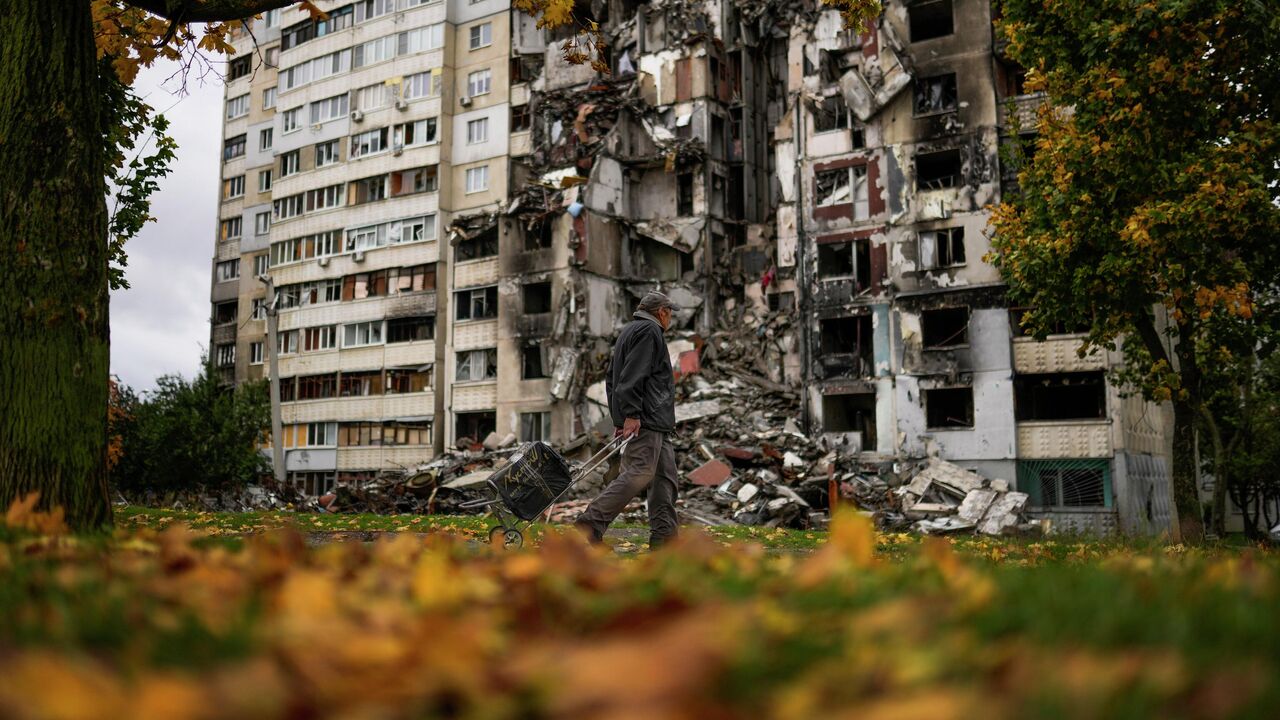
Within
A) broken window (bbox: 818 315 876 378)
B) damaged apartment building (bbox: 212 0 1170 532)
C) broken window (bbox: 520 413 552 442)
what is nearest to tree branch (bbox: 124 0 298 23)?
damaged apartment building (bbox: 212 0 1170 532)

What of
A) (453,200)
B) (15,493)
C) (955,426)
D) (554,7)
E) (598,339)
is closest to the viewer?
(15,493)

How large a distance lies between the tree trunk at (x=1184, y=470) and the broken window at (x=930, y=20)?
24174 mm

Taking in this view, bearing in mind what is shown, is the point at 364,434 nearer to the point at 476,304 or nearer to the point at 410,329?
the point at 410,329

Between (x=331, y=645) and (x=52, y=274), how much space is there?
5.18 meters

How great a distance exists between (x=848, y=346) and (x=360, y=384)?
29.9 meters

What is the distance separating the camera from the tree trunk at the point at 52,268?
19.6 ft

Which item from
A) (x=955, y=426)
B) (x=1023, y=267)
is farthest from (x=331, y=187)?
(x=1023, y=267)

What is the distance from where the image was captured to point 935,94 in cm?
3866

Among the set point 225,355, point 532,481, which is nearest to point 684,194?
point 225,355

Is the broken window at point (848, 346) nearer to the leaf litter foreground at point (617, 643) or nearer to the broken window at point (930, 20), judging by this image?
the broken window at point (930, 20)

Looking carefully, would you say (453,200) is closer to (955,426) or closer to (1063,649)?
(955,426)

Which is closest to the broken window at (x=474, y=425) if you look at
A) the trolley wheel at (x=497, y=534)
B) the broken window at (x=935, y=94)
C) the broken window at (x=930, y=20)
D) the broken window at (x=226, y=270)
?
the broken window at (x=935, y=94)

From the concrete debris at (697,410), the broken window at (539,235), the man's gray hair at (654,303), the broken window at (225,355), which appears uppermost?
the broken window at (539,235)

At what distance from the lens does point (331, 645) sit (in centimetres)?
189
